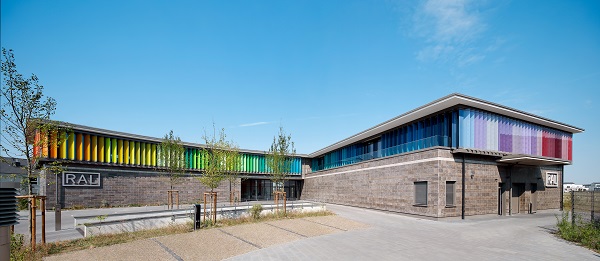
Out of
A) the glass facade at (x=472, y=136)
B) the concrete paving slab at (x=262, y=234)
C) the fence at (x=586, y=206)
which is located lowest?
the concrete paving slab at (x=262, y=234)

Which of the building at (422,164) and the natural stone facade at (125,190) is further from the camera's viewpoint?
the natural stone facade at (125,190)

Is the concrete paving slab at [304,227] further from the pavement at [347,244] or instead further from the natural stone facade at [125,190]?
the natural stone facade at [125,190]

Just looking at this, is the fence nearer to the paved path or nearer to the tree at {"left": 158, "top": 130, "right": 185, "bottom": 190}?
the paved path

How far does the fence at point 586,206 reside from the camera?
45.6ft

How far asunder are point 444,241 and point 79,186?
26042 mm

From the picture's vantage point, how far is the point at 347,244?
12281 mm

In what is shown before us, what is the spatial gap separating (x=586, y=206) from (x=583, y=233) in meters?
2.03

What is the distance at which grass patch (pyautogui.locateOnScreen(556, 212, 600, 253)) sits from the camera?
1213 cm

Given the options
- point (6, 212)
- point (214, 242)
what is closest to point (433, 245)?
point (214, 242)

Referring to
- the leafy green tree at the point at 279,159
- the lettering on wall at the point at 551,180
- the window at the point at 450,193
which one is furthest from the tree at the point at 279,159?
the lettering on wall at the point at 551,180

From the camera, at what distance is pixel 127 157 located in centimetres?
2983

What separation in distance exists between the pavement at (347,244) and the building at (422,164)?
4419 mm

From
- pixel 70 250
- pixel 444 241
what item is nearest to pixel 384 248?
pixel 444 241

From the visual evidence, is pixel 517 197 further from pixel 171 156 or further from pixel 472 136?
pixel 171 156
